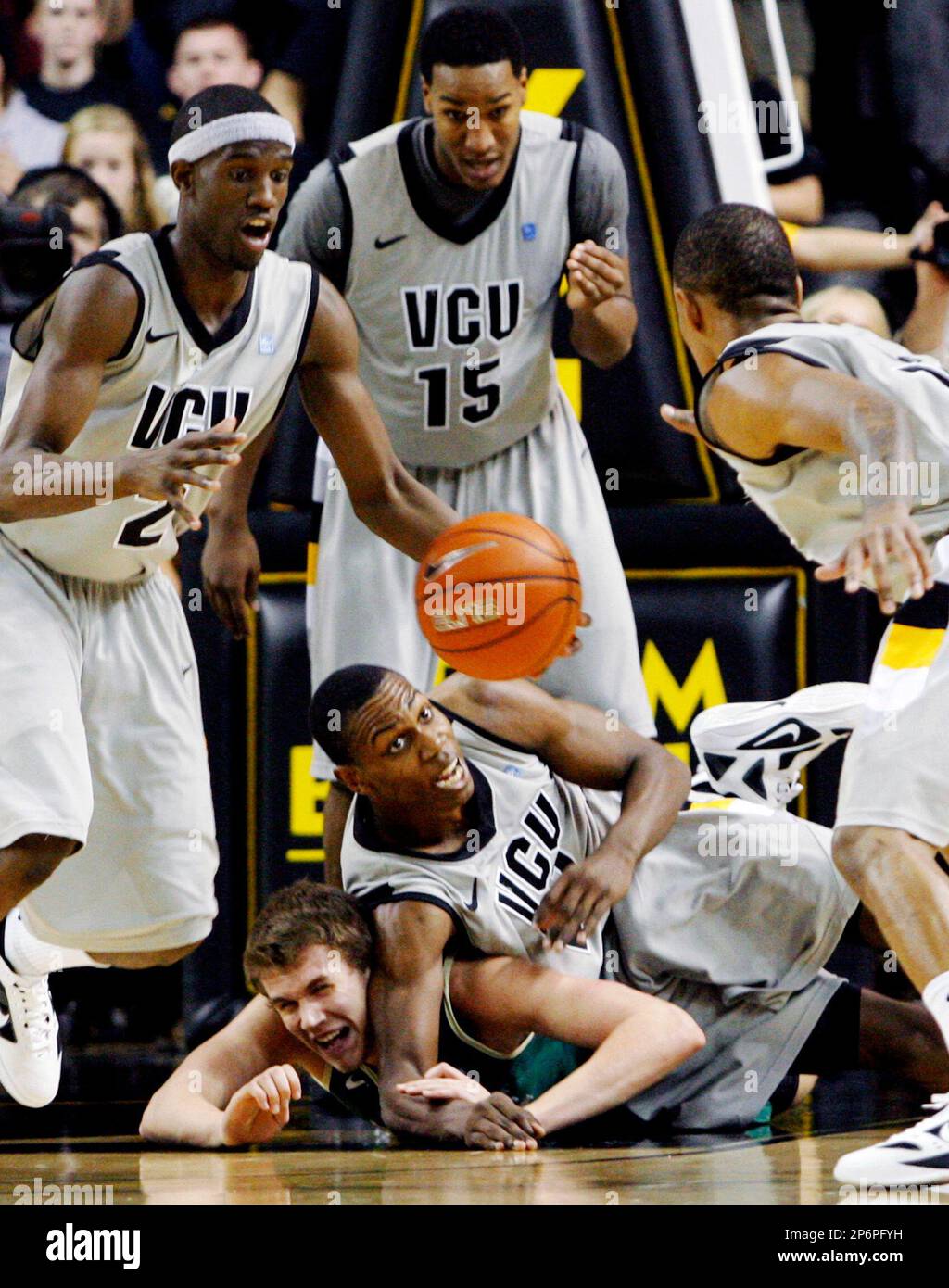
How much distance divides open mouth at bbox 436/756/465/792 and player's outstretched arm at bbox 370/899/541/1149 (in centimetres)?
24

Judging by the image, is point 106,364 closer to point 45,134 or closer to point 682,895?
point 682,895

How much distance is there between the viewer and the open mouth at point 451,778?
380 centimetres

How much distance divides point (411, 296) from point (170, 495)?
1.56m

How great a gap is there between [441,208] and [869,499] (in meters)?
1.91

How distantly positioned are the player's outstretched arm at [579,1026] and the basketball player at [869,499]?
0.62 metres

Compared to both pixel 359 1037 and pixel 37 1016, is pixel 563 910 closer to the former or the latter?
pixel 359 1037

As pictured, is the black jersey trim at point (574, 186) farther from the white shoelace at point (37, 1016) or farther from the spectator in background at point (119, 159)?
the white shoelace at point (37, 1016)

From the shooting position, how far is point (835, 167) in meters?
5.16

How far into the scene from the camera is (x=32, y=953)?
13.7 feet

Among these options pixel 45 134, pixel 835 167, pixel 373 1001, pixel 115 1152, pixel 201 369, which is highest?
pixel 45 134

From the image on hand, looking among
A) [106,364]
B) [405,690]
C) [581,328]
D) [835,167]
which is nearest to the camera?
[106,364]

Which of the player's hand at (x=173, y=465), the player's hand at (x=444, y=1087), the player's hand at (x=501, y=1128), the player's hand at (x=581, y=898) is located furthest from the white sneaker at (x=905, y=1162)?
the player's hand at (x=173, y=465)

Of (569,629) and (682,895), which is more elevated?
(569,629)

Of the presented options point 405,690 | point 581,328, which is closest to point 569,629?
point 405,690
